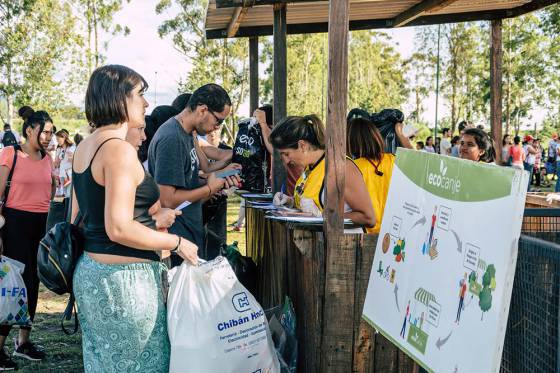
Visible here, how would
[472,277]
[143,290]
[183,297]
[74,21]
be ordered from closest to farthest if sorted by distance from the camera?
[472,277] < [143,290] < [183,297] < [74,21]

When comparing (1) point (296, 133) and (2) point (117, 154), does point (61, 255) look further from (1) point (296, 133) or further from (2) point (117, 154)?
(1) point (296, 133)

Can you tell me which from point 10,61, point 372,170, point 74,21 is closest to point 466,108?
point 74,21

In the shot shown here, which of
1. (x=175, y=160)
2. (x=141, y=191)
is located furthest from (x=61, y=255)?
(x=175, y=160)

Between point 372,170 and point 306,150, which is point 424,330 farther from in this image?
point 372,170

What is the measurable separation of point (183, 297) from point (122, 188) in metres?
0.70

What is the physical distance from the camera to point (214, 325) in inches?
127

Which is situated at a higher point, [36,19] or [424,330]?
[36,19]

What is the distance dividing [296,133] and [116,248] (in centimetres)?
166

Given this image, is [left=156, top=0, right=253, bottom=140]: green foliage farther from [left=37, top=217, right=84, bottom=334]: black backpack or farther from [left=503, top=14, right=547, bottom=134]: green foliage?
[left=37, top=217, right=84, bottom=334]: black backpack

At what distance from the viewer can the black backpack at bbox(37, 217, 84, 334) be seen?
2.96 m

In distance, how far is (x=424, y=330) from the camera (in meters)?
2.50

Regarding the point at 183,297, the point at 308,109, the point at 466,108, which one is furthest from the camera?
the point at 466,108

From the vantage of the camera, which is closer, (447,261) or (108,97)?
(447,261)

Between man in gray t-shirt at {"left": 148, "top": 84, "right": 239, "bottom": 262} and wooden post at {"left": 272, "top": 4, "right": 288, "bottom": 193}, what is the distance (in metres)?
1.67
